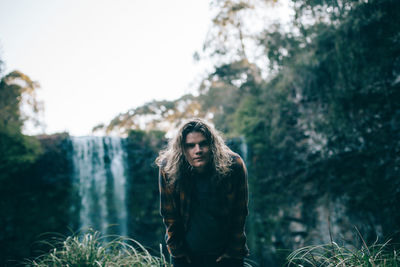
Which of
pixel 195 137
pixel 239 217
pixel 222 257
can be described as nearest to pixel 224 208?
pixel 239 217

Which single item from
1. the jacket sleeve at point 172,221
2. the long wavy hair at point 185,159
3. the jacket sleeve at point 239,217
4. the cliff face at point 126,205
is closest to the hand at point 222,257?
the jacket sleeve at point 239,217

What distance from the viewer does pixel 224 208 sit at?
6.07ft

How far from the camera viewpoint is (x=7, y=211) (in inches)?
320

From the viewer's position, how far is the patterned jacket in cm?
183

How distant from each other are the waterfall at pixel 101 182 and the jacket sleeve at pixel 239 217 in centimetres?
879

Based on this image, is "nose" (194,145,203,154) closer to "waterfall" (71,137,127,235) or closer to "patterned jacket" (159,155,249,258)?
"patterned jacket" (159,155,249,258)

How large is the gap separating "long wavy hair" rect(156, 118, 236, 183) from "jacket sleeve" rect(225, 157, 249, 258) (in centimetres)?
10

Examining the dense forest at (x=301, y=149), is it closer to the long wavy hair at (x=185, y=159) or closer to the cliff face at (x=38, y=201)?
the cliff face at (x=38, y=201)

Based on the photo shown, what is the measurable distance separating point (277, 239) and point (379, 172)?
4.23 metres

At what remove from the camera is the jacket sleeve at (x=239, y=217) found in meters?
1.77

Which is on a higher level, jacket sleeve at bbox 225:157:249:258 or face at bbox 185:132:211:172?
face at bbox 185:132:211:172

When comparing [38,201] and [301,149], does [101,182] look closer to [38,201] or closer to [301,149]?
[38,201]

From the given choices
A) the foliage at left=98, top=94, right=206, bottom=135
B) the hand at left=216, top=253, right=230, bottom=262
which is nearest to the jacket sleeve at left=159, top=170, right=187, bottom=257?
the hand at left=216, top=253, right=230, bottom=262

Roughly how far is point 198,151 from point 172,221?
54 cm
